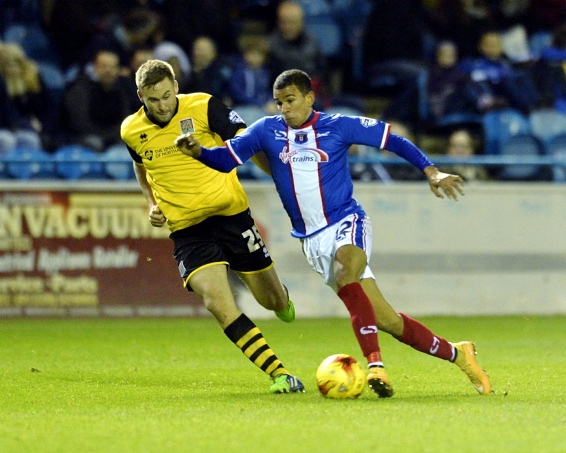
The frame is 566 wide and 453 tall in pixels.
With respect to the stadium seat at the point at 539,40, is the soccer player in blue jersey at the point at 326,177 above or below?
below

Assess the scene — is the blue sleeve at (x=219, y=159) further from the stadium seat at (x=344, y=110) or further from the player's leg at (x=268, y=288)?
the stadium seat at (x=344, y=110)

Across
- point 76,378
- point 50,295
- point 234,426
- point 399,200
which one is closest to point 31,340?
point 50,295

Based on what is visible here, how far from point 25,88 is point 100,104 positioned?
1131mm

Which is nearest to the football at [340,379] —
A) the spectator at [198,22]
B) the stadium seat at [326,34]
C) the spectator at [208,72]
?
the spectator at [208,72]

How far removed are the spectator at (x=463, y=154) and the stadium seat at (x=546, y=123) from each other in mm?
1006

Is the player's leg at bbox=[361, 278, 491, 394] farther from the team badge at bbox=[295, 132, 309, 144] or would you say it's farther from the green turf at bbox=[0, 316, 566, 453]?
the team badge at bbox=[295, 132, 309, 144]

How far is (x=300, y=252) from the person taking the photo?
40.4ft

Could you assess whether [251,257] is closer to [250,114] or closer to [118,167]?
[118,167]

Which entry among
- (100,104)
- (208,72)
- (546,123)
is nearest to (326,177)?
(100,104)

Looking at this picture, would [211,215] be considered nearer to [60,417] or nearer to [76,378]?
[76,378]

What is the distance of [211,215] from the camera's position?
7.65 m

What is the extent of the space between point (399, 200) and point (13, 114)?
4.63 meters

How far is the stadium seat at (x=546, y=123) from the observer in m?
Answer: 14.3

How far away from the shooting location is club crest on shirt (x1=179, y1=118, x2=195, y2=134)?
25.0 ft
